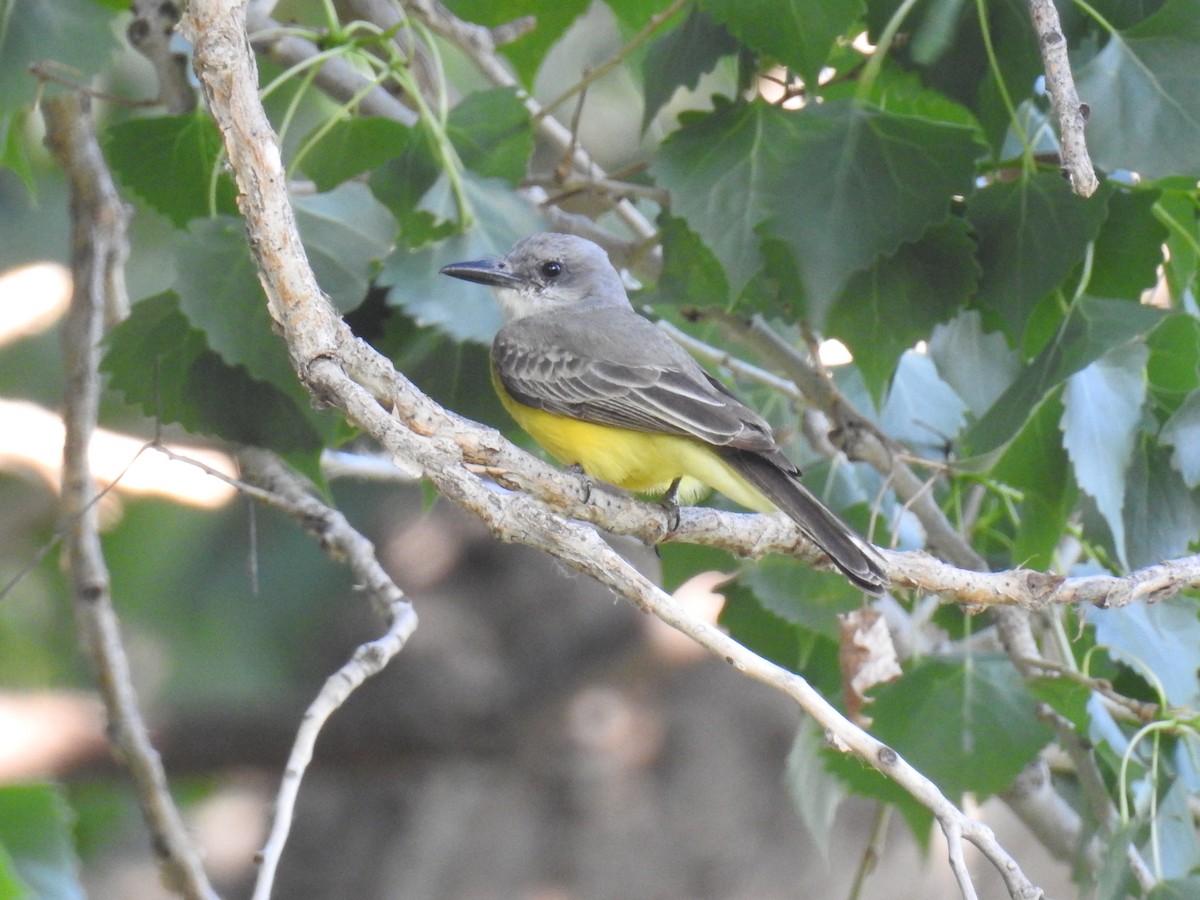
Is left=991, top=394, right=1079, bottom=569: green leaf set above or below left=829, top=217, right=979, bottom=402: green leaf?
below

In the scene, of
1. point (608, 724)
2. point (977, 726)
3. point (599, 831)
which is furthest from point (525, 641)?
point (977, 726)

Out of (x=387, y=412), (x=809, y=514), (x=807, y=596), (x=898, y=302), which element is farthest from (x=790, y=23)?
(x=807, y=596)

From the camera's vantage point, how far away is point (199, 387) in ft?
10.7

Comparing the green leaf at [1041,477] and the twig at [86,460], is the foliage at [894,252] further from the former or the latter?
the twig at [86,460]

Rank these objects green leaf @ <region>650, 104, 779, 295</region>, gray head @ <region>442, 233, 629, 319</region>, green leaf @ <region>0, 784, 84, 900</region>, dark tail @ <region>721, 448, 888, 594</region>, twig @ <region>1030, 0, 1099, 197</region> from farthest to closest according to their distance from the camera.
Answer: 1. gray head @ <region>442, 233, 629, 319</region>
2. green leaf @ <region>650, 104, 779, 295</region>
3. dark tail @ <region>721, 448, 888, 594</region>
4. twig @ <region>1030, 0, 1099, 197</region>
5. green leaf @ <region>0, 784, 84, 900</region>

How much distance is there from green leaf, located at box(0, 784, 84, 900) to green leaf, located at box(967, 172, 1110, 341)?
2.22 metres

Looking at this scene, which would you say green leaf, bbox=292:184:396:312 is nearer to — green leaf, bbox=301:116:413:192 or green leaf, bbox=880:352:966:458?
green leaf, bbox=301:116:413:192

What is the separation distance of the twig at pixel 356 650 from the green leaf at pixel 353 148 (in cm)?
79

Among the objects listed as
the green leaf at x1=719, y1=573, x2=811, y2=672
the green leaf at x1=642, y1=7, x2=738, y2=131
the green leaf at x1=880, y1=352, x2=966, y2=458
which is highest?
the green leaf at x1=642, y1=7, x2=738, y2=131

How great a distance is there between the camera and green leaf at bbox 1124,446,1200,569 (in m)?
3.05

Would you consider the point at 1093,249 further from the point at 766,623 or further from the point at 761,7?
the point at 766,623

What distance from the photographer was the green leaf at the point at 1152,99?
9.05ft

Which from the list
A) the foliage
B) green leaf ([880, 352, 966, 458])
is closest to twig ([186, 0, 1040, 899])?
the foliage

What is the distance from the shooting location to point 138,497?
22.4 feet
